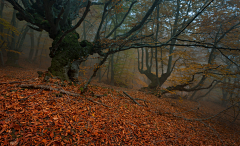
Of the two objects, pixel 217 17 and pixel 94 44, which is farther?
pixel 217 17

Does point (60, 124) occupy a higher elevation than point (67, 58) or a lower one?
lower

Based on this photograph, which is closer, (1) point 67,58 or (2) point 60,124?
(2) point 60,124

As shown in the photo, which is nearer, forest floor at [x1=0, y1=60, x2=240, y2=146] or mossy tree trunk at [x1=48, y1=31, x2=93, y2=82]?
forest floor at [x1=0, y1=60, x2=240, y2=146]

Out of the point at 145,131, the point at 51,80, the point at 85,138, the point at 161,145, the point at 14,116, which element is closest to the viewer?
the point at 14,116

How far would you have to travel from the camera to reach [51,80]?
3.44 metres

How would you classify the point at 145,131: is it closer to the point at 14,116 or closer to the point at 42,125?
the point at 42,125

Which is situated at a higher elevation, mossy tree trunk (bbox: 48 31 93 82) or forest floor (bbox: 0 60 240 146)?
mossy tree trunk (bbox: 48 31 93 82)

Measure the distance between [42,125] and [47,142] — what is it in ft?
1.17

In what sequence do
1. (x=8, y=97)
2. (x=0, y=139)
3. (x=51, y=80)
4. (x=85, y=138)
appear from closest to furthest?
(x=0, y=139)
(x=85, y=138)
(x=8, y=97)
(x=51, y=80)

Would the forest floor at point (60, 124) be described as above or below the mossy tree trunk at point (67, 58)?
below

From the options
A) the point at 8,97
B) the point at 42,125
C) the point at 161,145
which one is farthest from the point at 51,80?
the point at 161,145

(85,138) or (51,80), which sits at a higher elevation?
(51,80)

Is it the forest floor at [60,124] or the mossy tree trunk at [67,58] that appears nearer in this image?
the forest floor at [60,124]

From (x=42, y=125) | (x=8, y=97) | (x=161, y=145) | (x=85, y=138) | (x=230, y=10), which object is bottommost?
(x=161, y=145)
